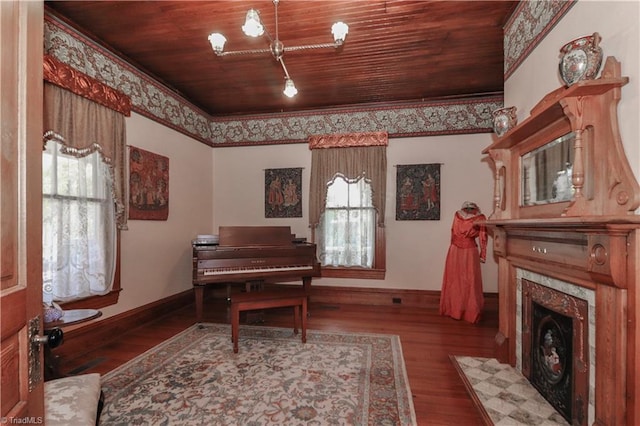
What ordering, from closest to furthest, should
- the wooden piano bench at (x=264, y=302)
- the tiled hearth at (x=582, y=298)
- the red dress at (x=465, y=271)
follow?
1. the tiled hearth at (x=582, y=298)
2. the wooden piano bench at (x=264, y=302)
3. the red dress at (x=465, y=271)

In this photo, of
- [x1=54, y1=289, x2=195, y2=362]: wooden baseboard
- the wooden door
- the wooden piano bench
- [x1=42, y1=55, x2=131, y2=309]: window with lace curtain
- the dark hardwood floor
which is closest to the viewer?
the wooden door

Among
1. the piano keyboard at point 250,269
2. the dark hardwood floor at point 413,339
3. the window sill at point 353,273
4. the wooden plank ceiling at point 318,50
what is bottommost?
the dark hardwood floor at point 413,339

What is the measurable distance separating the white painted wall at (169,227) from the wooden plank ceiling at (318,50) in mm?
782

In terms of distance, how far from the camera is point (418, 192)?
4484 mm

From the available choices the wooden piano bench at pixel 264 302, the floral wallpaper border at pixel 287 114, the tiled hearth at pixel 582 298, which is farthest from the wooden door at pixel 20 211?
the floral wallpaper border at pixel 287 114

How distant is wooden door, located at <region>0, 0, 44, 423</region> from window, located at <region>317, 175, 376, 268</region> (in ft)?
13.1

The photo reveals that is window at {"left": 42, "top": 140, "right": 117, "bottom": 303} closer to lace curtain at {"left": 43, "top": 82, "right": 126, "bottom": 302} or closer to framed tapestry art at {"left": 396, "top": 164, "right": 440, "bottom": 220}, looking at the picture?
lace curtain at {"left": 43, "top": 82, "right": 126, "bottom": 302}

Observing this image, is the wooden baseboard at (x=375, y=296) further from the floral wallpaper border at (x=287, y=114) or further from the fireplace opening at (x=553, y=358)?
the floral wallpaper border at (x=287, y=114)

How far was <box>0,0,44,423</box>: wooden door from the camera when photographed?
0.71m

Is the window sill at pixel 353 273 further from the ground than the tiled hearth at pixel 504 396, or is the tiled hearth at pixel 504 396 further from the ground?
the window sill at pixel 353 273

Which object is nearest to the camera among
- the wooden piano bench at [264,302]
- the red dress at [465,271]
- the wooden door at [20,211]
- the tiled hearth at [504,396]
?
the wooden door at [20,211]

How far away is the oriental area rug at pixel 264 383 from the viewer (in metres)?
1.96

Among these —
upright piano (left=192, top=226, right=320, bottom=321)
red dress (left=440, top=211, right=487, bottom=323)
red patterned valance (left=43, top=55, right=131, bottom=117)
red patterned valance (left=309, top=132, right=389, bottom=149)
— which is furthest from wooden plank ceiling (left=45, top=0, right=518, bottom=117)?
upright piano (left=192, top=226, right=320, bottom=321)

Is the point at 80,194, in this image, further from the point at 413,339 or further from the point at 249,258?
the point at 413,339
